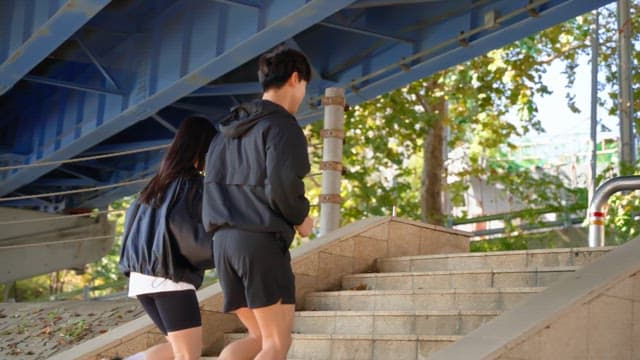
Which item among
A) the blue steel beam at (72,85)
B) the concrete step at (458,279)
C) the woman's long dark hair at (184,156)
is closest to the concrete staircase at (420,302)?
the concrete step at (458,279)

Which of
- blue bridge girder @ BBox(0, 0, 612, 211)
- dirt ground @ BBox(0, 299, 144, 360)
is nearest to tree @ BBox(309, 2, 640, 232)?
blue bridge girder @ BBox(0, 0, 612, 211)

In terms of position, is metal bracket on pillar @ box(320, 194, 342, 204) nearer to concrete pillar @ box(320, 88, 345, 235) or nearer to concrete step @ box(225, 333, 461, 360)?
concrete pillar @ box(320, 88, 345, 235)

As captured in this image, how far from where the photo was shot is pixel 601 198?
8219 mm

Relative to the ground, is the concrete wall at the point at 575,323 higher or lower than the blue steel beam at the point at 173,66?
lower

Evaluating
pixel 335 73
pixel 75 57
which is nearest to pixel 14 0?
pixel 75 57

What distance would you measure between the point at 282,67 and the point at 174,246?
111 centimetres

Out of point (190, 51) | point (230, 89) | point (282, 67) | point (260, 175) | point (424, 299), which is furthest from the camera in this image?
point (230, 89)

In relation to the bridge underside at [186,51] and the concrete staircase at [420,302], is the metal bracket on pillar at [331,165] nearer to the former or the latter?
the concrete staircase at [420,302]

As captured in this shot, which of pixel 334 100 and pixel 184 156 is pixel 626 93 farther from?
pixel 184 156

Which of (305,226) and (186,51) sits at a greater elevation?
(186,51)

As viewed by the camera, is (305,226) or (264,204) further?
(305,226)

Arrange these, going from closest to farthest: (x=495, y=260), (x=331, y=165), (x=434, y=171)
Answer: (x=495, y=260)
(x=331, y=165)
(x=434, y=171)

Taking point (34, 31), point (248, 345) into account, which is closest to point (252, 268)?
point (248, 345)

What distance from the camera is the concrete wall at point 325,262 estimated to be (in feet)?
24.2
